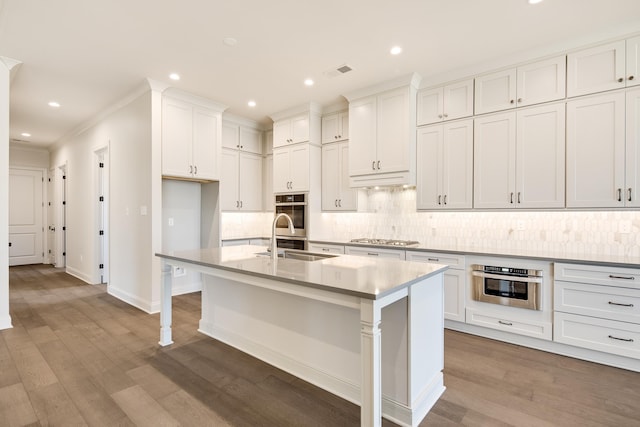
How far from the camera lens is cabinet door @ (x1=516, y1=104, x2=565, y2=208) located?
10.2ft

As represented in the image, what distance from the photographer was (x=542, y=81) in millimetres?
3193

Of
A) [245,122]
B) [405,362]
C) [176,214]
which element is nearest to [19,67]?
[176,214]

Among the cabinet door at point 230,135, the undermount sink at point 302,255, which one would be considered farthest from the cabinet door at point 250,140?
the undermount sink at point 302,255

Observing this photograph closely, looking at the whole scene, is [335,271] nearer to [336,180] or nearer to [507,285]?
[507,285]

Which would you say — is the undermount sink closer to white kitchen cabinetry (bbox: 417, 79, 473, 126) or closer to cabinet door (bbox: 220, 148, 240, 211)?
white kitchen cabinetry (bbox: 417, 79, 473, 126)

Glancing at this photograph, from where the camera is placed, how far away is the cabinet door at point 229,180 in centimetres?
523

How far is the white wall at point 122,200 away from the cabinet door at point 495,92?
397cm

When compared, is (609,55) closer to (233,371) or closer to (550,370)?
(550,370)

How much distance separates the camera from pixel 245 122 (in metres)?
5.60

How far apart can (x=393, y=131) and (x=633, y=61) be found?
222 cm

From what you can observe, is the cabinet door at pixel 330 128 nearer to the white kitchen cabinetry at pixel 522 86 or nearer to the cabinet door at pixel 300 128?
the cabinet door at pixel 300 128

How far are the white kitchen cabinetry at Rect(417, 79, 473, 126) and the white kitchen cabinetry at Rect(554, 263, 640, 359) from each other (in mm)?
1932

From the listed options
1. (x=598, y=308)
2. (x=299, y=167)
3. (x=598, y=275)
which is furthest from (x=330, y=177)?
(x=598, y=308)

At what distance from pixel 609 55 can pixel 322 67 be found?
2.71 metres
